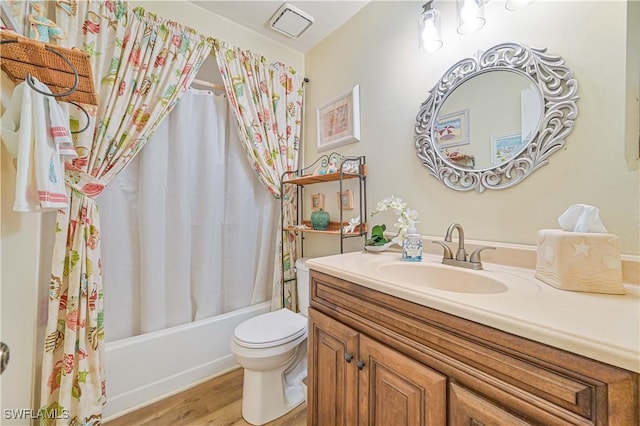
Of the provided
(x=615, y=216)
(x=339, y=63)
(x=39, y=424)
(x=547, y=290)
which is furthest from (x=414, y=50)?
(x=39, y=424)

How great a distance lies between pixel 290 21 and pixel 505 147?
1.67 metres

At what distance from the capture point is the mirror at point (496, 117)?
94 centimetres

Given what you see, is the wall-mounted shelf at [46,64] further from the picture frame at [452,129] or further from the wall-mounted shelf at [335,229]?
the picture frame at [452,129]

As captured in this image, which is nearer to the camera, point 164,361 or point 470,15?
point 470,15

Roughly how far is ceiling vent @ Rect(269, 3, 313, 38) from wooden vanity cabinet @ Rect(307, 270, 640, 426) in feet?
5.83

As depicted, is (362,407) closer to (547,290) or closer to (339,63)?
(547,290)

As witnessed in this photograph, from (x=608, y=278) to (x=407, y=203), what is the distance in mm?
819

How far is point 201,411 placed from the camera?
1.43 m

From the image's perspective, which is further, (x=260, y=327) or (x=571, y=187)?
(x=260, y=327)

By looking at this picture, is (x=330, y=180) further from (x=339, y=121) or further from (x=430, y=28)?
(x=430, y=28)

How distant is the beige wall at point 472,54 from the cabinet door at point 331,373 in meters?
0.71

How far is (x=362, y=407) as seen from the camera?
882 millimetres

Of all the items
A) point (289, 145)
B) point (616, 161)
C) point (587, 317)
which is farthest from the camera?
point (289, 145)

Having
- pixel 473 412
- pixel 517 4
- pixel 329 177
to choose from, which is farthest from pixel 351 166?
pixel 473 412
